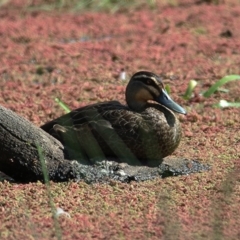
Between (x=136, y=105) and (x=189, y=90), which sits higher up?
(x=136, y=105)

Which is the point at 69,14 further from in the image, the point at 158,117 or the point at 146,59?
the point at 158,117

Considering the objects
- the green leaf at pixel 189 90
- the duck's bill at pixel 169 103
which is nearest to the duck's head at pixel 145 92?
the duck's bill at pixel 169 103

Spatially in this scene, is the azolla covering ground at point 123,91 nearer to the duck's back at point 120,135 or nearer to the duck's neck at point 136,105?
the duck's back at point 120,135

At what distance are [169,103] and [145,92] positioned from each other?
0.67 feet

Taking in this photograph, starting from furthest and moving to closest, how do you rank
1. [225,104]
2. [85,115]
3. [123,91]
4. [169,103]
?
[123,91], [225,104], [169,103], [85,115]

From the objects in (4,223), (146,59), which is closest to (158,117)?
(4,223)

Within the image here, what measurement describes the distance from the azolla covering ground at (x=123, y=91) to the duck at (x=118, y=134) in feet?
1.08

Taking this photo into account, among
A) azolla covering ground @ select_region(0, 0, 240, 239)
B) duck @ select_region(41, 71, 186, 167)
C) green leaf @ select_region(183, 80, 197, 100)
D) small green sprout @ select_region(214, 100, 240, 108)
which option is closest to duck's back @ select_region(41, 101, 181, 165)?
duck @ select_region(41, 71, 186, 167)

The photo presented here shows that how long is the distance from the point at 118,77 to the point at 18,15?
9.63ft

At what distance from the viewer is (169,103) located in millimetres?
7176

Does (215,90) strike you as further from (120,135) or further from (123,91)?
(120,135)

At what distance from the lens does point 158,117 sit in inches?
276

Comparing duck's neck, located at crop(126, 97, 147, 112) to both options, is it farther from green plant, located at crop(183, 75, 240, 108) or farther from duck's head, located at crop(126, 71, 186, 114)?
green plant, located at crop(183, 75, 240, 108)

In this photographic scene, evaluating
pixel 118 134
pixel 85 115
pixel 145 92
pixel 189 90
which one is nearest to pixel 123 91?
pixel 189 90
